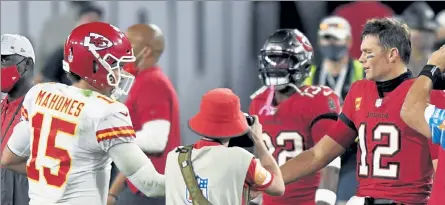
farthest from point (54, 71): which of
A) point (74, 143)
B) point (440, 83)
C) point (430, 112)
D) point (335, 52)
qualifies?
point (430, 112)

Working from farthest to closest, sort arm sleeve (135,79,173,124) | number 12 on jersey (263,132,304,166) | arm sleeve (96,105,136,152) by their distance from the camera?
arm sleeve (135,79,173,124) → number 12 on jersey (263,132,304,166) → arm sleeve (96,105,136,152)

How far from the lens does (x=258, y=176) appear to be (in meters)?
5.06

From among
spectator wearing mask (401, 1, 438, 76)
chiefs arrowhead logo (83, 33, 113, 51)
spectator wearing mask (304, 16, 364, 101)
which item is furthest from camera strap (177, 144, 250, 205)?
spectator wearing mask (401, 1, 438, 76)

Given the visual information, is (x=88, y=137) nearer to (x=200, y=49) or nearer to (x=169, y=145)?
(x=169, y=145)

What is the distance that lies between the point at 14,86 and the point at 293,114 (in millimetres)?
1653

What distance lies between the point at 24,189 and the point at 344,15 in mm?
5819

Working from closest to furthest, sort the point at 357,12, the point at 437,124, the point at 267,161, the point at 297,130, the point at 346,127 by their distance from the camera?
the point at 437,124, the point at 267,161, the point at 346,127, the point at 297,130, the point at 357,12

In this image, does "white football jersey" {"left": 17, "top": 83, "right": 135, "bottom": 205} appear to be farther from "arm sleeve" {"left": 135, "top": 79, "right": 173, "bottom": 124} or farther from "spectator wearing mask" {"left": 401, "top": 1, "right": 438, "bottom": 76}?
"spectator wearing mask" {"left": 401, "top": 1, "right": 438, "bottom": 76}

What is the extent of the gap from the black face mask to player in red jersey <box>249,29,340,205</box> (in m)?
3.39

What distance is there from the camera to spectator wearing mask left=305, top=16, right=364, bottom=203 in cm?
976

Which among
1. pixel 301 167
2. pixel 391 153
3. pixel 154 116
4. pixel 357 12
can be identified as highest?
pixel 391 153

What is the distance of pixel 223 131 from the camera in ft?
16.6

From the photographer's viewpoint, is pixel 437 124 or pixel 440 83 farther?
pixel 440 83

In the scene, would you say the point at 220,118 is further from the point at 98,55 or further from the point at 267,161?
the point at 98,55
